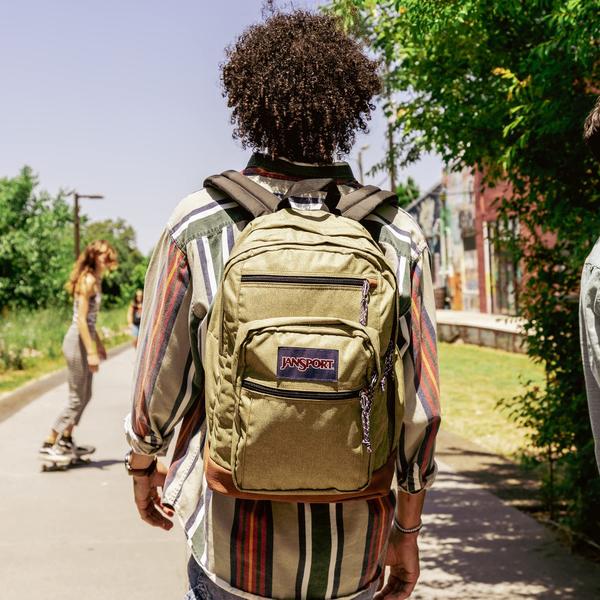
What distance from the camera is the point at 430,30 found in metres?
3.97

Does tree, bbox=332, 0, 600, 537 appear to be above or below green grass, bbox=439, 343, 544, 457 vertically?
above

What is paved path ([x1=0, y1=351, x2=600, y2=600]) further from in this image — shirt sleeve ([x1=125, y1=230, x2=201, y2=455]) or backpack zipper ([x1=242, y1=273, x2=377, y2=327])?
backpack zipper ([x1=242, y1=273, x2=377, y2=327])

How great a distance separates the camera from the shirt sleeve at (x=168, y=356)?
2053 mm

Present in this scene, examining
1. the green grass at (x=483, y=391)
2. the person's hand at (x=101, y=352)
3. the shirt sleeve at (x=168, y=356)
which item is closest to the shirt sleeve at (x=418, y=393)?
the shirt sleeve at (x=168, y=356)

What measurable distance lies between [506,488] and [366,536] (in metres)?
5.55

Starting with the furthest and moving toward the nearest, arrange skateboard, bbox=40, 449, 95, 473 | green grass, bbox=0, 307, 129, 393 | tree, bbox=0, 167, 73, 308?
tree, bbox=0, 167, 73, 308 → green grass, bbox=0, 307, 129, 393 → skateboard, bbox=40, 449, 95, 473

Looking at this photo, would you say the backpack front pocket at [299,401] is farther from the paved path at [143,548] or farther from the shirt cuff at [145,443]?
the paved path at [143,548]

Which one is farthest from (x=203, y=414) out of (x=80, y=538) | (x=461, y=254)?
(x=461, y=254)

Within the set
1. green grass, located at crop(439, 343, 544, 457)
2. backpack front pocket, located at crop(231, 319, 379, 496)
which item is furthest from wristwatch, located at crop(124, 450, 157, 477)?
green grass, located at crop(439, 343, 544, 457)

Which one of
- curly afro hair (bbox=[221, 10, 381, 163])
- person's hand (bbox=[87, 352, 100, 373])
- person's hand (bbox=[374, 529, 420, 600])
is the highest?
curly afro hair (bbox=[221, 10, 381, 163])

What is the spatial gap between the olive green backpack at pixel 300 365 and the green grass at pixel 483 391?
412 centimetres

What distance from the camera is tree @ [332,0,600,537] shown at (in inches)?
164

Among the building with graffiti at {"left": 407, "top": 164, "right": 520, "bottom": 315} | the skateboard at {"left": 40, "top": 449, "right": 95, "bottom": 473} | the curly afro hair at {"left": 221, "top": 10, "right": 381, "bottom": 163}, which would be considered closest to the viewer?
the curly afro hair at {"left": 221, "top": 10, "right": 381, "bottom": 163}

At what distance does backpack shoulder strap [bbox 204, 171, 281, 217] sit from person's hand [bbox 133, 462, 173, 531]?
29.7 inches
